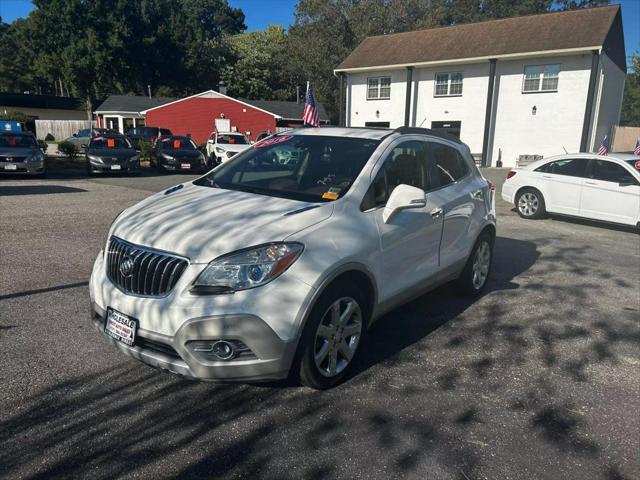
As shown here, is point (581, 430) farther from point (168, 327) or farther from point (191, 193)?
point (191, 193)

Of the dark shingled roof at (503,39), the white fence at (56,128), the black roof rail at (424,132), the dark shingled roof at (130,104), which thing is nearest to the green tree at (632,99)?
the dark shingled roof at (503,39)

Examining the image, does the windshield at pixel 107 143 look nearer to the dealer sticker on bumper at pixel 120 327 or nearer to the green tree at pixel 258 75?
the dealer sticker on bumper at pixel 120 327

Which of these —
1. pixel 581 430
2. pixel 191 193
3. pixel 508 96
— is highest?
pixel 508 96

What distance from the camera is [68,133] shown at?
138 feet

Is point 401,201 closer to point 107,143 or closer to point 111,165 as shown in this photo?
point 111,165

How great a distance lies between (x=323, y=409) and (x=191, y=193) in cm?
200

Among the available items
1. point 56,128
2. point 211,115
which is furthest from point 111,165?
point 56,128

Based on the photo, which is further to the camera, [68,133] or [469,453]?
[68,133]

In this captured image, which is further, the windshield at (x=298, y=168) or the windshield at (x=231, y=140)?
the windshield at (x=231, y=140)

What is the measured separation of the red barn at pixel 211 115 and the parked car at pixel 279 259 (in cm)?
3686

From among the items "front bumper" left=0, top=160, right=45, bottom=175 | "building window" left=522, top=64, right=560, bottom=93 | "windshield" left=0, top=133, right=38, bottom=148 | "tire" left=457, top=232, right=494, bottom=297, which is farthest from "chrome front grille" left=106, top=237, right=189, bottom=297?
"building window" left=522, top=64, right=560, bottom=93

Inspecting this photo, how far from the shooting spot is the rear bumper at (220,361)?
9.81 ft

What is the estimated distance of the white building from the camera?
83.9 feet

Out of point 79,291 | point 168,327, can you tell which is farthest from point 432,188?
point 79,291
